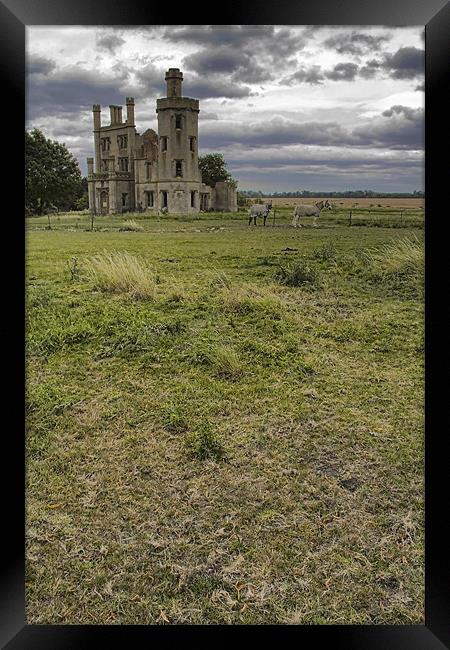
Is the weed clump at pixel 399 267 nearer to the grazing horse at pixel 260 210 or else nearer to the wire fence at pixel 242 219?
the wire fence at pixel 242 219

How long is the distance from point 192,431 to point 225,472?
349 mm

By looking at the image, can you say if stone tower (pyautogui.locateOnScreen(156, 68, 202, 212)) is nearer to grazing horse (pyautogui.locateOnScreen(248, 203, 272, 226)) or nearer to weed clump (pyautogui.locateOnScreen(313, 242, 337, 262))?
grazing horse (pyautogui.locateOnScreen(248, 203, 272, 226))

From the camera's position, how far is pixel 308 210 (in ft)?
29.4

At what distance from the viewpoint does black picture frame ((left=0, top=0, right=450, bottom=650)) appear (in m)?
1.09

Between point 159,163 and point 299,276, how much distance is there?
3.42m

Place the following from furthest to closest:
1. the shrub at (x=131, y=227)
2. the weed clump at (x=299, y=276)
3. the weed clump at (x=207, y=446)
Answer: the shrub at (x=131, y=227), the weed clump at (x=299, y=276), the weed clump at (x=207, y=446)

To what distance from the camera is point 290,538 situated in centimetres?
232

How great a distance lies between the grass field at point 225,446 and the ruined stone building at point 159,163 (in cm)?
277

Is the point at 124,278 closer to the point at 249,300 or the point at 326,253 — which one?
the point at 249,300

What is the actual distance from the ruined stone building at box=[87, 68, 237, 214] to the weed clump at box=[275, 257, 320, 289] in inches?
115

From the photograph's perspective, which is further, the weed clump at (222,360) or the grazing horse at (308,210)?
the grazing horse at (308,210)
